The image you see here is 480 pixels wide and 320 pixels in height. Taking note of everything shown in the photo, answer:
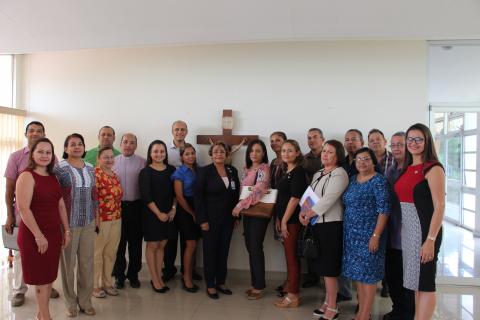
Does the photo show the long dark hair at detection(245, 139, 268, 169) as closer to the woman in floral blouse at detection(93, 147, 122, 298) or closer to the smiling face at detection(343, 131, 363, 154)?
the smiling face at detection(343, 131, 363, 154)

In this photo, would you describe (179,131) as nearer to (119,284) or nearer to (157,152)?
(157,152)

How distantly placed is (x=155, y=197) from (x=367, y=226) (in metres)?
1.98

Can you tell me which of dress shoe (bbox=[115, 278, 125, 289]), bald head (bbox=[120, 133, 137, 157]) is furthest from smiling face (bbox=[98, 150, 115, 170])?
dress shoe (bbox=[115, 278, 125, 289])

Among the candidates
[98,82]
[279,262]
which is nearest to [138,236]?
[279,262]

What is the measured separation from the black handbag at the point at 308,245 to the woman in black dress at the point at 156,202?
133 centimetres

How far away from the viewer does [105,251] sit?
10.8 ft

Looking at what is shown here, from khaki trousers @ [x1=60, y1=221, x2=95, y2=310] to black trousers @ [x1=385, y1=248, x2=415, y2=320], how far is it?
8.17 feet

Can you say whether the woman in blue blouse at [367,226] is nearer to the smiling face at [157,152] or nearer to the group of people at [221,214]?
the group of people at [221,214]

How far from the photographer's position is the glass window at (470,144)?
429cm

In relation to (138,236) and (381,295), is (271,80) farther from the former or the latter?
(381,295)

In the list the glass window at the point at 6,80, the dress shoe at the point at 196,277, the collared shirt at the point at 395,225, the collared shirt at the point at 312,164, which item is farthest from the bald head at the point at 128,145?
the collared shirt at the point at 395,225

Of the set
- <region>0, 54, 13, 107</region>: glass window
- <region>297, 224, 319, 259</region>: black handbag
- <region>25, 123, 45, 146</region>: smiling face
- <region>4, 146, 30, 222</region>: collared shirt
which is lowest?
<region>297, 224, 319, 259</region>: black handbag

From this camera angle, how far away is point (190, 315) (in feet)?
9.68

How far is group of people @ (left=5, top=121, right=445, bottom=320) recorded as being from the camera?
2.34 meters
